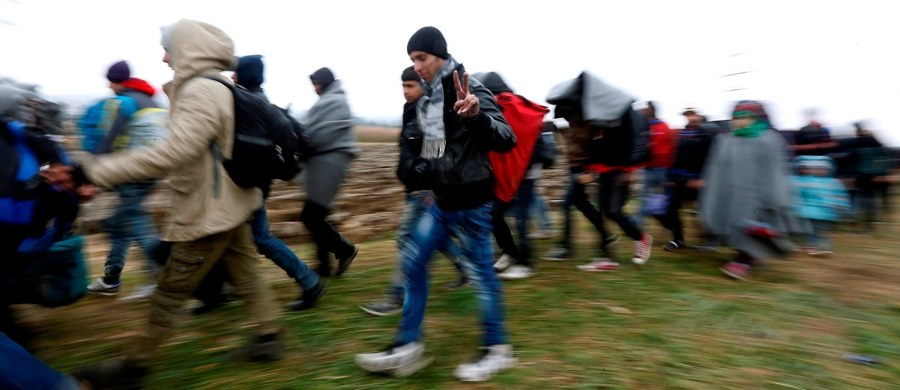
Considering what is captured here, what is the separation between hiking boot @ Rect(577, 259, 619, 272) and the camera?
220 inches

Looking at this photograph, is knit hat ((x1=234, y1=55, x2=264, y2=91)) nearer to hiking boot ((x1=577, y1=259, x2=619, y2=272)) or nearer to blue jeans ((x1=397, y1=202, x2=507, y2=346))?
blue jeans ((x1=397, y1=202, x2=507, y2=346))

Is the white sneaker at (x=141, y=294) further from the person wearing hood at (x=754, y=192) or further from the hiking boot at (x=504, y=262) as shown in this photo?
the person wearing hood at (x=754, y=192)

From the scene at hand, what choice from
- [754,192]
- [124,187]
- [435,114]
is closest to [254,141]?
[435,114]

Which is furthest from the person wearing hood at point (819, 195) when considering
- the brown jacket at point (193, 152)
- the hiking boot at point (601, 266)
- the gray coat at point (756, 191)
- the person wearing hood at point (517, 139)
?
the brown jacket at point (193, 152)

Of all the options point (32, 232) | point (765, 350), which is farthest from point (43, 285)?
point (765, 350)

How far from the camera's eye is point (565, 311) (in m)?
4.39

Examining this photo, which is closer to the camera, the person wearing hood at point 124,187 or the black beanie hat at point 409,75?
the person wearing hood at point 124,187

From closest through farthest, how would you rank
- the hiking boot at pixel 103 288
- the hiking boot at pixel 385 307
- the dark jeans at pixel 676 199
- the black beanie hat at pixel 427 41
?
the black beanie hat at pixel 427 41, the hiking boot at pixel 385 307, the hiking boot at pixel 103 288, the dark jeans at pixel 676 199

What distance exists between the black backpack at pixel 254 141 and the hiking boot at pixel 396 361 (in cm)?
108

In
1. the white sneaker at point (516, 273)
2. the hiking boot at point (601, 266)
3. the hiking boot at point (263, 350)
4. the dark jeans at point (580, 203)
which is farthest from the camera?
the dark jeans at point (580, 203)

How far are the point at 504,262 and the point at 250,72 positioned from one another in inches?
104

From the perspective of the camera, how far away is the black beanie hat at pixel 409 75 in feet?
14.5

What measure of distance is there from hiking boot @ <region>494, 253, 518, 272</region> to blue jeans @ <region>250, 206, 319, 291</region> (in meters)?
1.79

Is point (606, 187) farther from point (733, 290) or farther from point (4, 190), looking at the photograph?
point (4, 190)
